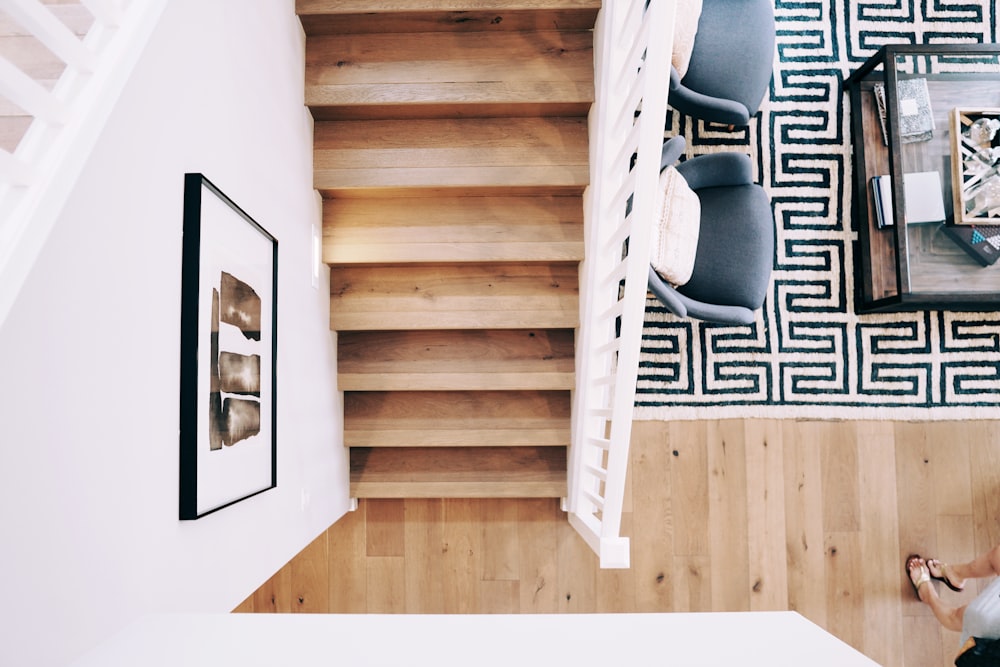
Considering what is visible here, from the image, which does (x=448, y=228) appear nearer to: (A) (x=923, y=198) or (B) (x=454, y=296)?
→ (B) (x=454, y=296)

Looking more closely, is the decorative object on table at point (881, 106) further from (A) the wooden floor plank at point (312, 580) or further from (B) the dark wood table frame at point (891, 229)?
(A) the wooden floor plank at point (312, 580)

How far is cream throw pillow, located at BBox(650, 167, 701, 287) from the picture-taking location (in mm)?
2207

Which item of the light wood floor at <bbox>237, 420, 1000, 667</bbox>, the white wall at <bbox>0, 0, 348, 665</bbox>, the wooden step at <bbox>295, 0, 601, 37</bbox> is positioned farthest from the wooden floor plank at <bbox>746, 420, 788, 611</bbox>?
the white wall at <bbox>0, 0, 348, 665</bbox>

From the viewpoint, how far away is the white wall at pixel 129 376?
92 cm

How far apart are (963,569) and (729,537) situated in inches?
36.7

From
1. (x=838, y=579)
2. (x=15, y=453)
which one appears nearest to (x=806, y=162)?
(x=838, y=579)

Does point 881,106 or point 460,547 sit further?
point 460,547

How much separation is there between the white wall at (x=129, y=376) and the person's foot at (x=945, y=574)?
101 inches

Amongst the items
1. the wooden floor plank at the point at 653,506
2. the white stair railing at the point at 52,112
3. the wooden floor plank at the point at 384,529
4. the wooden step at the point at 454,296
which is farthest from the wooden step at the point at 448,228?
the white stair railing at the point at 52,112

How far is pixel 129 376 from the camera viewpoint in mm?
1134

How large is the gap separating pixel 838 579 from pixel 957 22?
2.40m

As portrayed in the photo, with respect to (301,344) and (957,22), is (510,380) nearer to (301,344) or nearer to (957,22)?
(301,344)

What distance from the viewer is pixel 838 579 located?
8.82 ft

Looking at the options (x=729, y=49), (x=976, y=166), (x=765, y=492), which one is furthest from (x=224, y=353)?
(x=976, y=166)
